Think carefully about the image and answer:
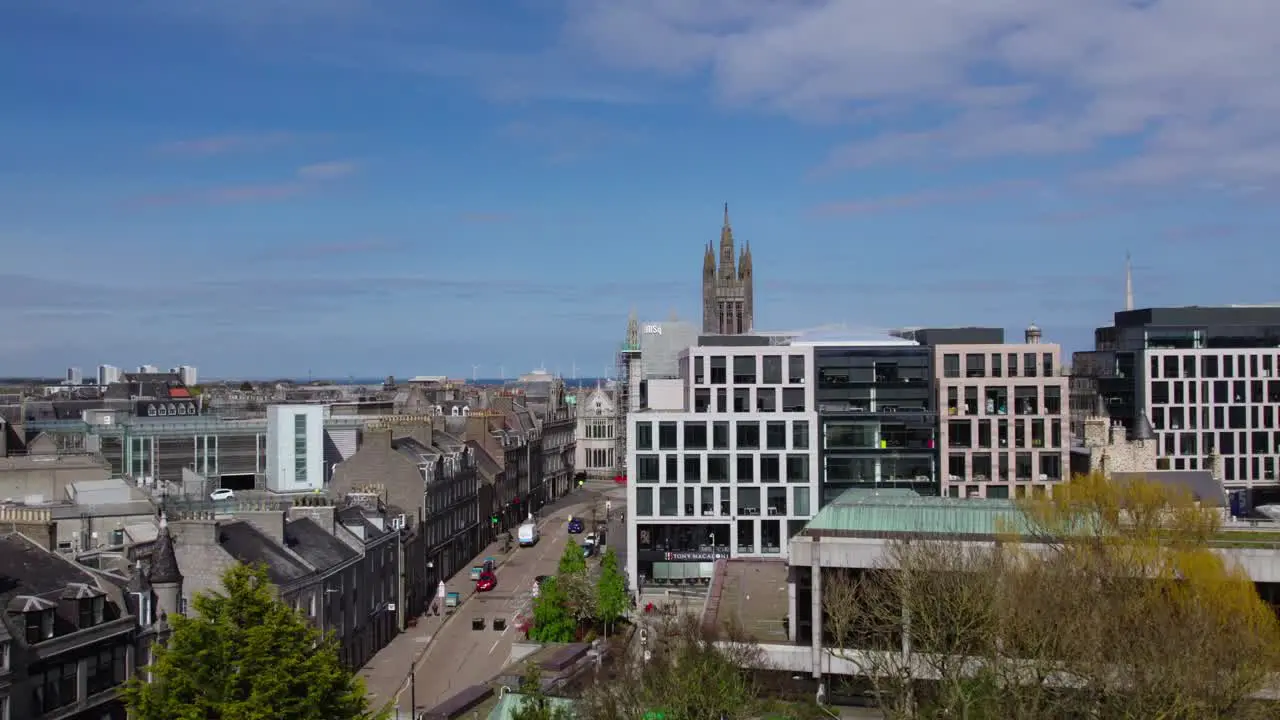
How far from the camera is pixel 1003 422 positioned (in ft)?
289

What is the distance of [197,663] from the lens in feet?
121

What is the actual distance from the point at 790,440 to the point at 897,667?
4294cm

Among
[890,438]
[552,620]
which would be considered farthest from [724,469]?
[552,620]

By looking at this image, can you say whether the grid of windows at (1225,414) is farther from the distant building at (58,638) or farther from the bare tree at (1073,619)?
the distant building at (58,638)

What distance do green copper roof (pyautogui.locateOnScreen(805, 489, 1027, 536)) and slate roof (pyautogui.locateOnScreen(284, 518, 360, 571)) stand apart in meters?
26.3

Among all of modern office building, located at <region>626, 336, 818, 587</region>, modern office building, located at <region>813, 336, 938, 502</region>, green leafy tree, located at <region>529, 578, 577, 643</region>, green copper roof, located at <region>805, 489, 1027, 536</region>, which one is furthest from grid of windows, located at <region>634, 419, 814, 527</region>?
green copper roof, located at <region>805, 489, 1027, 536</region>

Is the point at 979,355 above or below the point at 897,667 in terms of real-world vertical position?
above

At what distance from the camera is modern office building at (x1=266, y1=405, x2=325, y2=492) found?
95.6 meters

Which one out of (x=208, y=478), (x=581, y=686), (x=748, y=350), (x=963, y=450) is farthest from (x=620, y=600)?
(x=208, y=478)

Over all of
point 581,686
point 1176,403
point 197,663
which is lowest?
point 581,686

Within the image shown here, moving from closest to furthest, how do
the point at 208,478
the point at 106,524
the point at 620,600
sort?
the point at 106,524
the point at 620,600
the point at 208,478

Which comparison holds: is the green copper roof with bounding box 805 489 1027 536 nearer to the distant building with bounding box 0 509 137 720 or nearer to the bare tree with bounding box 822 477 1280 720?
the bare tree with bounding box 822 477 1280 720

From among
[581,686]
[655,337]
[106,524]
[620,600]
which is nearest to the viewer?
[581,686]

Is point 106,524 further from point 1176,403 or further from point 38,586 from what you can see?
point 1176,403
